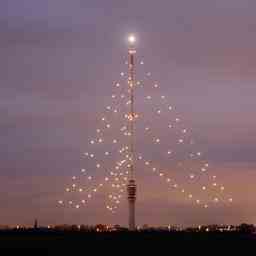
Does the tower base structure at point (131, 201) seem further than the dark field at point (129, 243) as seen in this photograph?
Yes

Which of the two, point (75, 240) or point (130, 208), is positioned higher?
point (130, 208)

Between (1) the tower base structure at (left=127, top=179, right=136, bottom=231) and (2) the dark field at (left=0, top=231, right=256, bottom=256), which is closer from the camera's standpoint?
(2) the dark field at (left=0, top=231, right=256, bottom=256)

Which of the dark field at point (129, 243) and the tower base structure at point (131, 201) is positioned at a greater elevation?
the tower base structure at point (131, 201)

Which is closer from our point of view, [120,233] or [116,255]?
[116,255]

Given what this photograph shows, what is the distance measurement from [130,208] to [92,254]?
51.4 meters

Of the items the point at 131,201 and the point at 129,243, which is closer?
the point at 129,243

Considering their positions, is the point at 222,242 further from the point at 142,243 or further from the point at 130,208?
the point at 130,208

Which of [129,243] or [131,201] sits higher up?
[131,201]

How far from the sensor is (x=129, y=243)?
96.2 meters

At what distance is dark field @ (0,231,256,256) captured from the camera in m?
86.5

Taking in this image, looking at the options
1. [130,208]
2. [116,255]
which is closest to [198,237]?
[116,255]

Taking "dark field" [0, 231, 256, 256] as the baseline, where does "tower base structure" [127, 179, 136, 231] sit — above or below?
above

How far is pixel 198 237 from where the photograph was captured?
344 ft

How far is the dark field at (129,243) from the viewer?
8650 centimetres
